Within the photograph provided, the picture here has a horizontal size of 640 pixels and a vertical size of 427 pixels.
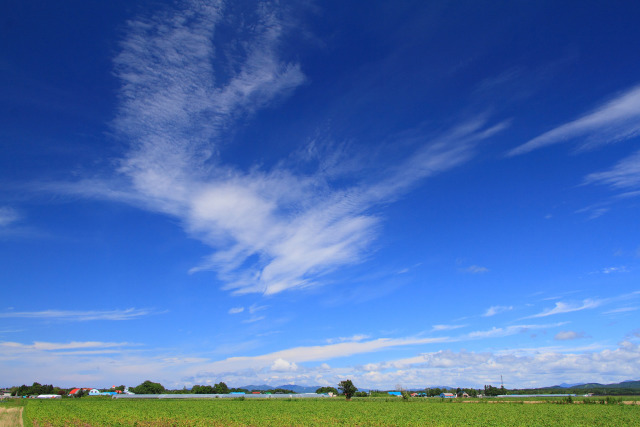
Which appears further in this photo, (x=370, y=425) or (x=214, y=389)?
(x=214, y=389)

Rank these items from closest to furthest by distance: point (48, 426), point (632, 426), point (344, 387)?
point (48, 426) → point (632, 426) → point (344, 387)

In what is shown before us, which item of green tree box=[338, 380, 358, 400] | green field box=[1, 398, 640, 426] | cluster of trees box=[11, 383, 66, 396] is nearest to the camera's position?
green field box=[1, 398, 640, 426]

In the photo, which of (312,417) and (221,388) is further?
(221,388)

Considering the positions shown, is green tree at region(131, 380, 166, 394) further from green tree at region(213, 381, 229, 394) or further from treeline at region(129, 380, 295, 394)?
green tree at region(213, 381, 229, 394)

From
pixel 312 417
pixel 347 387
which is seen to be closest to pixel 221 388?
pixel 347 387

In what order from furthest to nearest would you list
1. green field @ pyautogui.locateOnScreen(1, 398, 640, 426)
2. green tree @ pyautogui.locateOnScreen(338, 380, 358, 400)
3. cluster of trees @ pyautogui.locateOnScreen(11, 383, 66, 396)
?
cluster of trees @ pyautogui.locateOnScreen(11, 383, 66, 396)
green tree @ pyautogui.locateOnScreen(338, 380, 358, 400)
green field @ pyautogui.locateOnScreen(1, 398, 640, 426)

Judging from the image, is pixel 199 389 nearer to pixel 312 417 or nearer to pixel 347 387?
pixel 347 387

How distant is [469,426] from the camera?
3831 cm

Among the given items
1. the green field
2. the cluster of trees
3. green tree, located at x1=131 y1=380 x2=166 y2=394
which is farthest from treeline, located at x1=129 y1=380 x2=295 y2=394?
the green field

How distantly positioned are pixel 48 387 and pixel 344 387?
4918 inches

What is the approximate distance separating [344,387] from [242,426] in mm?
78055

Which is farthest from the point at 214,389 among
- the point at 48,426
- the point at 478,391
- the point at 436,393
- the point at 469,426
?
the point at 469,426

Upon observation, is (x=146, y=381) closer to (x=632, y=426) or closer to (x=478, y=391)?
(x=478, y=391)

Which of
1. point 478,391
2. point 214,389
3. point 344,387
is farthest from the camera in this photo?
point 478,391
